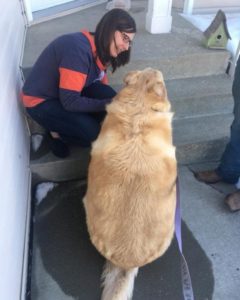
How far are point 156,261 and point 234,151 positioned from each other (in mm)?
1251

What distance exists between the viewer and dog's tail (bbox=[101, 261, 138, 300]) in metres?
2.07

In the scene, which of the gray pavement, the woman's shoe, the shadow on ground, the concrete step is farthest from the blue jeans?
the woman's shoe

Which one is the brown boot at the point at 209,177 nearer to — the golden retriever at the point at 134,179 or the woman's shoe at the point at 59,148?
the golden retriever at the point at 134,179

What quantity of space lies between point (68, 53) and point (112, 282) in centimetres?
172

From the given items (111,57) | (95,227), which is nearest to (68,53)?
(111,57)

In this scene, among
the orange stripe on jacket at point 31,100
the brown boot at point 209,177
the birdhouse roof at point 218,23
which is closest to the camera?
the orange stripe on jacket at point 31,100

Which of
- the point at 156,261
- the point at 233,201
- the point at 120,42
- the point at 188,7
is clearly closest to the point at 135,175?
the point at 156,261

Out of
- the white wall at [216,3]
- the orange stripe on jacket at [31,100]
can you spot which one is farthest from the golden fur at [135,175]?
the white wall at [216,3]

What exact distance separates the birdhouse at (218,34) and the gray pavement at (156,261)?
6.06 ft

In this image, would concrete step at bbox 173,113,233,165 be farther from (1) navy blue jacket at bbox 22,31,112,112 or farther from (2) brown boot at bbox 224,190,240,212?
(1) navy blue jacket at bbox 22,31,112,112

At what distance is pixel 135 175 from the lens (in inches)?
77.7

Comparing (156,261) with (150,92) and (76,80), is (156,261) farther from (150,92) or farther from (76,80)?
(76,80)

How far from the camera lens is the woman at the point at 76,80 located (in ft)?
7.78

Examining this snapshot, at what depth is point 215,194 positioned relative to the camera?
3078 mm
